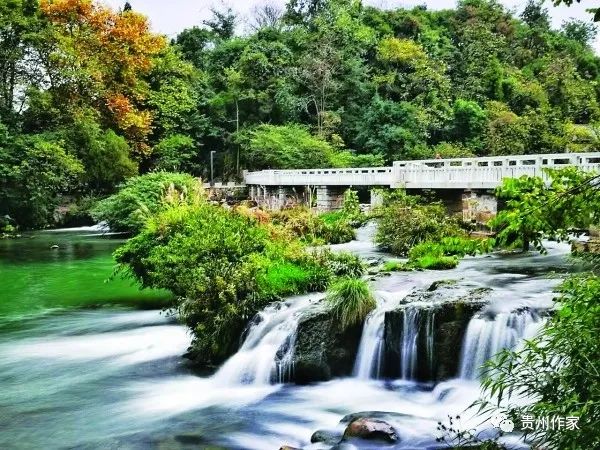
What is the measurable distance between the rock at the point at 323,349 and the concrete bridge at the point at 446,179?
14.9ft

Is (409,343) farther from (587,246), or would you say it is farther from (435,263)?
(587,246)

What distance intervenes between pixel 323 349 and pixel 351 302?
920mm

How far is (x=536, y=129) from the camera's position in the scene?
124 feet

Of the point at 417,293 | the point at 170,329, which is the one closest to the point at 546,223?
Result: the point at 417,293

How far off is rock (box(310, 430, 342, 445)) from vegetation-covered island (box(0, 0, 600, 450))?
0.04m

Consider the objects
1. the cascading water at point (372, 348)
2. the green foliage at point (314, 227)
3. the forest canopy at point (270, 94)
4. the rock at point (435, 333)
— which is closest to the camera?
the rock at point (435, 333)

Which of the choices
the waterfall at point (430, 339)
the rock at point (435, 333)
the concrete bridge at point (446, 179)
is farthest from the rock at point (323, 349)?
the concrete bridge at point (446, 179)

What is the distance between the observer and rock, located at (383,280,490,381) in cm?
966

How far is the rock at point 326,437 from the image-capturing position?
7846 mm

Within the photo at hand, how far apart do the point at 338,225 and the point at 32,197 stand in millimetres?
20410

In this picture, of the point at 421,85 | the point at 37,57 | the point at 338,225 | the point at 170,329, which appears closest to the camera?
the point at 170,329

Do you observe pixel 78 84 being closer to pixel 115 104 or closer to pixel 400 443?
pixel 115 104

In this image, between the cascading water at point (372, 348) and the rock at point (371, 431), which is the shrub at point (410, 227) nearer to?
the cascading water at point (372, 348)

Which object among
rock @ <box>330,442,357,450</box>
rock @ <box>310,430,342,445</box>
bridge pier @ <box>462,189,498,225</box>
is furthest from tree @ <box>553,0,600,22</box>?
bridge pier @ <box>462,189,498,225</box>
